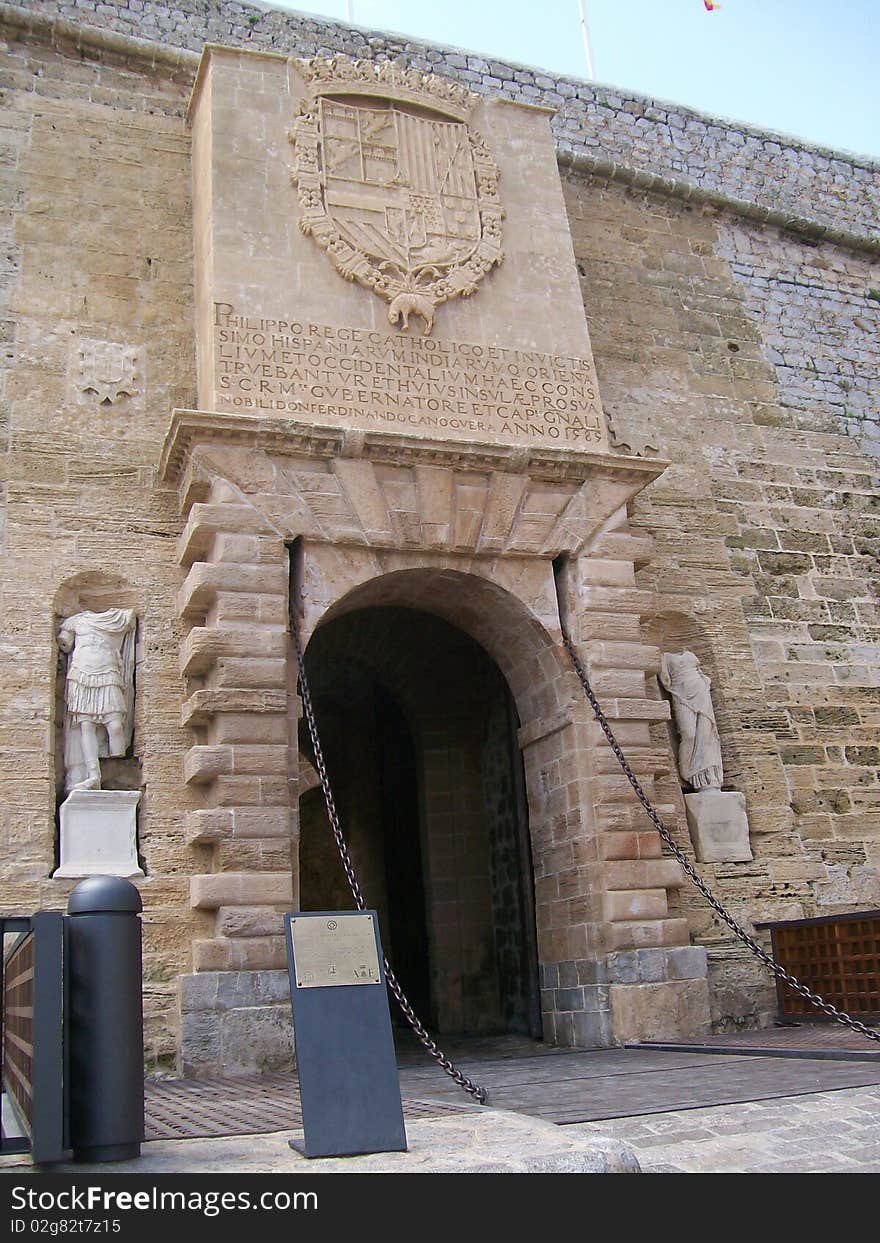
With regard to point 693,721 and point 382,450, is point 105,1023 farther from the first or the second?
point 693,721

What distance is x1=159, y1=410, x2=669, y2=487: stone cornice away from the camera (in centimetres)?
686

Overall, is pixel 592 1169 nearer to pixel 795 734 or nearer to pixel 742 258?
pixel 795 734

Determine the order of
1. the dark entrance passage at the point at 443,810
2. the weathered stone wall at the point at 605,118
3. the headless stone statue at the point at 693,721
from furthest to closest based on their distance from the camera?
the weathered stone wall at the point at 605,118, the dark entrance passage at the point at 443,810, the headless stone statue at the point at 693,721

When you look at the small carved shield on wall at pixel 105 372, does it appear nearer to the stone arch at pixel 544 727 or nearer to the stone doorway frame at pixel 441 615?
the stone doorway frame at pixel 441 615

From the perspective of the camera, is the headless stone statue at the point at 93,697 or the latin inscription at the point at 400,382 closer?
A: the headless stone statue at the point at 93,697

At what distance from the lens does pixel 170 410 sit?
25.7 ft

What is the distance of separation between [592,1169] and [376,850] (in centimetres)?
817

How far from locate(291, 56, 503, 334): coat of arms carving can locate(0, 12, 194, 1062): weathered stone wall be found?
1146 millimetres

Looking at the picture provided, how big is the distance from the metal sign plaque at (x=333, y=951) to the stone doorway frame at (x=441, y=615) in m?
2.74

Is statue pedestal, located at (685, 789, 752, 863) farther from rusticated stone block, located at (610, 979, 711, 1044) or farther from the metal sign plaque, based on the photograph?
the metal sign plaque

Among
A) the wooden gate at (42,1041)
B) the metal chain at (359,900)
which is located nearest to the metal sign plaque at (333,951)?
the metal chain at (359,900)

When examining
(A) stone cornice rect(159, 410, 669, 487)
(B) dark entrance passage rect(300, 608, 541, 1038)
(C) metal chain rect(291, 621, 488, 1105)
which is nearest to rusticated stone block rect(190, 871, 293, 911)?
(C) metal chain rect(291, 621, 488, 1105)

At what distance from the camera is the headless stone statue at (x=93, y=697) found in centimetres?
679

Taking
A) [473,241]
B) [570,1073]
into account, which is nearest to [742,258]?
[473,241]
